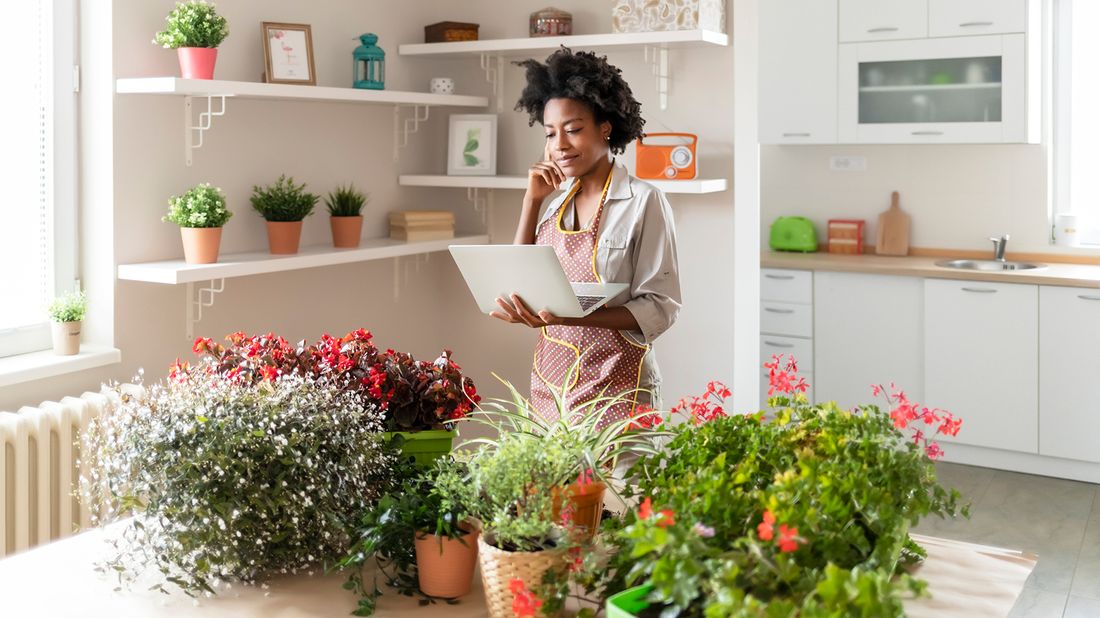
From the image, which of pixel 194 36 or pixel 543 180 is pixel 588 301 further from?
pixel 194 36

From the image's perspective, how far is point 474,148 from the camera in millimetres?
4391

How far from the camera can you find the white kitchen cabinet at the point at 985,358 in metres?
4.96

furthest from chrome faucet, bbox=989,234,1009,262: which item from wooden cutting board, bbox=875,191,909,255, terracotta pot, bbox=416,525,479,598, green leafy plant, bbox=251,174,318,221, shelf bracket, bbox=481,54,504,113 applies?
terracotta pot, bbox=416,525,479,598

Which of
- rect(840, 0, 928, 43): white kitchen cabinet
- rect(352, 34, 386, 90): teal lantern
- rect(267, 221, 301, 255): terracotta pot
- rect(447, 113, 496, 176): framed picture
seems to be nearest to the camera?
rect(267, 221, 301, 255): terracotta pot

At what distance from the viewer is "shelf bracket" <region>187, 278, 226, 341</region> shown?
3492mm

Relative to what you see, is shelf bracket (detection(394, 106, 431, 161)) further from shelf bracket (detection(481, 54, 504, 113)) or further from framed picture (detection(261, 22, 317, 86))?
framed picture (detection(261, 22, 317, 86))

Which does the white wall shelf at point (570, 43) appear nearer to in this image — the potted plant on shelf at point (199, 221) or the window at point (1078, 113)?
the potted plant on shelf at point (199, 221)

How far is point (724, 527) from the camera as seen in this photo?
51.1 inches

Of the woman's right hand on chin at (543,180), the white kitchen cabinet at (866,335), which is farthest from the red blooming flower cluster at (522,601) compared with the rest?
the white kitchen cabinet at (866,335)

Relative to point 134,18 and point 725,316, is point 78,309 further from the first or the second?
point 725,316

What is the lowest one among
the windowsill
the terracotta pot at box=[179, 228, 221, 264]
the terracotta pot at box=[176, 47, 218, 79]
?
the windowsill

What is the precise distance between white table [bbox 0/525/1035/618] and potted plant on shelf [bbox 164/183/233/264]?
1675 mm

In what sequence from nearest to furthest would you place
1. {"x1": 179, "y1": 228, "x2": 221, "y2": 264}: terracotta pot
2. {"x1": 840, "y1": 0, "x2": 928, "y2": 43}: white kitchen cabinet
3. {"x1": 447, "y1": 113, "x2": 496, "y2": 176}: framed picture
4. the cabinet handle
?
{"x1": 179, "y1": 228, "x2": 221, "y2": 264}: terracotta pot, {"x1": 447, "y1": 113, "x2": 496, "y2": 176}: framed picture, {"x1": 840, "y1": 0, "x2": 928, "y2": 43}: white kitchen cabinet, the cabinet handle

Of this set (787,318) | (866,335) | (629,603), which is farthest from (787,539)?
(787,318)
